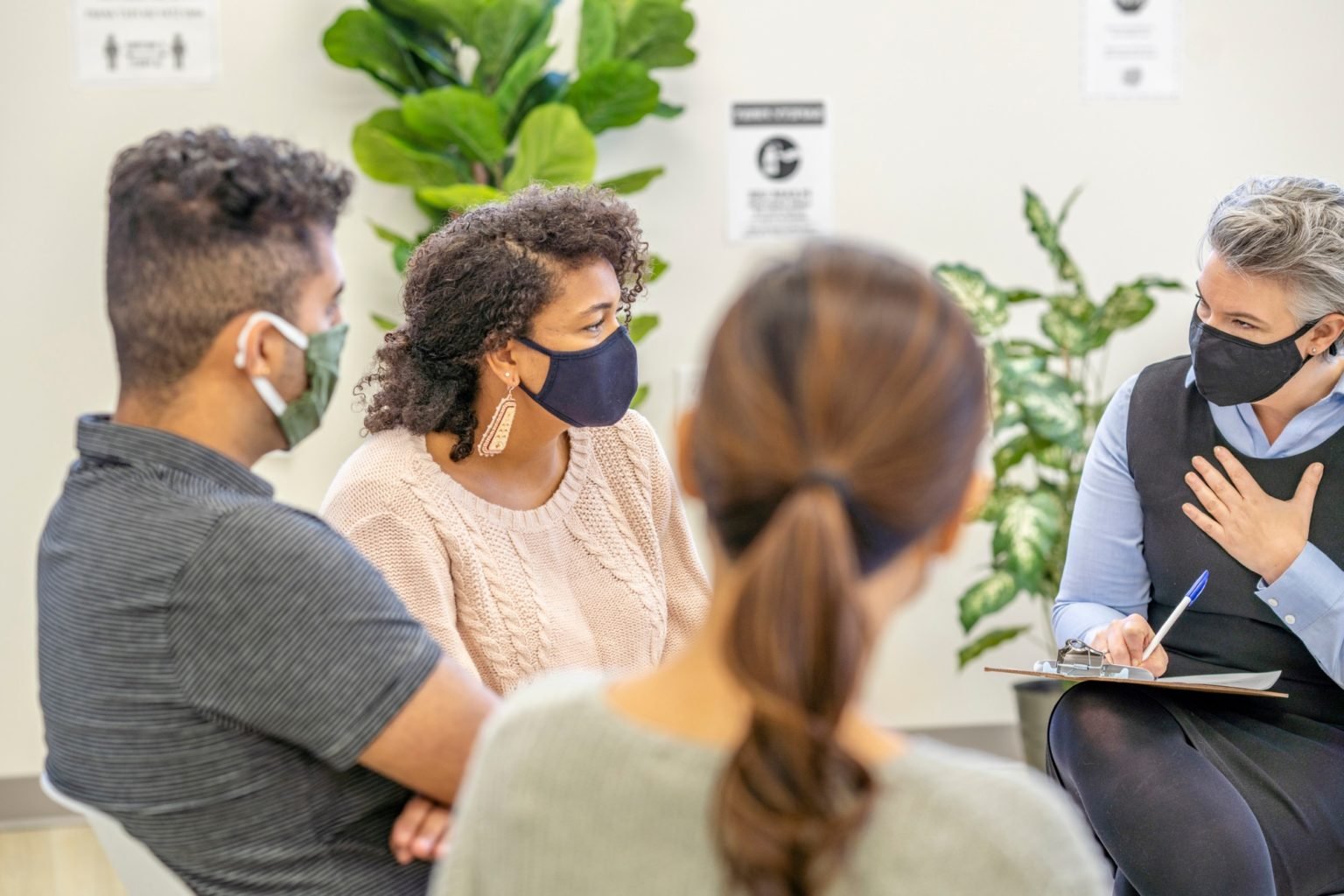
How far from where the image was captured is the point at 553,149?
307 centimetres

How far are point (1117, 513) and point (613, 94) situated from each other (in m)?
1.65

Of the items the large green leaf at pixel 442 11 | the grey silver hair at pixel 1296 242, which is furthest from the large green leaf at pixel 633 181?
the grey silver hair at pixel 1296 242

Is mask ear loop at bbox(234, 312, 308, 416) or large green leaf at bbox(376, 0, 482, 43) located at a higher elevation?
large green leaf at bbox(376, 0, 482, 43)

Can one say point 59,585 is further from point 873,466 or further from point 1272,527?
point 1272,527

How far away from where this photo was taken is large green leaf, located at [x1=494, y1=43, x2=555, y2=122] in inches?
123

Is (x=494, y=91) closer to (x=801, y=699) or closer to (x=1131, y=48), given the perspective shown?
(x=1131, y=48)

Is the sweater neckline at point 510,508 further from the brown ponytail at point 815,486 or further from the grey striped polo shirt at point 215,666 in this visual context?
the brown ponytail at point 815,486

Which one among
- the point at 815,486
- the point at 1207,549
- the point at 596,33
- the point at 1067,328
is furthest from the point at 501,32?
the point at 815,486

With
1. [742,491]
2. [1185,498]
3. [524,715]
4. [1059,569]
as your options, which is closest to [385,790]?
[524,715]

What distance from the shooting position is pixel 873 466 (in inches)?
33.3

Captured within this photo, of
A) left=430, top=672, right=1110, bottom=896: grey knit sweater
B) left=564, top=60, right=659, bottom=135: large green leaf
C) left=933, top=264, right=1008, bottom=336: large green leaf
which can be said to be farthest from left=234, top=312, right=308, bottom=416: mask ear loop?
left=933, top=264, right=1008, bottom=336: large green leaf

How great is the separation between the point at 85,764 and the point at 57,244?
2540mm

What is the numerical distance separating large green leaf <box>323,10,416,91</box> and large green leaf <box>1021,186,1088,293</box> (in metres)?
1.55

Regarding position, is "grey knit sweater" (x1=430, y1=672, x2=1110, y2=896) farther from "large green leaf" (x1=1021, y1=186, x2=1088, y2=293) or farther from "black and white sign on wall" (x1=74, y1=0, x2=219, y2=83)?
"black and white sign on wall" (x1=74, y1=0, x2=219, y2=83)
